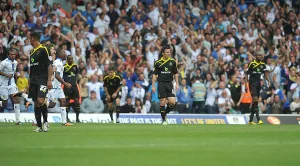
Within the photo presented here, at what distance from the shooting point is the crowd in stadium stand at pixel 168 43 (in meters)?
30.6

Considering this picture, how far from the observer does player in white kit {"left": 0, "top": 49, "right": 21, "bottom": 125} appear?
2338 cm

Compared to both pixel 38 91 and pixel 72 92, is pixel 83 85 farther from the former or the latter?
pixel 38 91

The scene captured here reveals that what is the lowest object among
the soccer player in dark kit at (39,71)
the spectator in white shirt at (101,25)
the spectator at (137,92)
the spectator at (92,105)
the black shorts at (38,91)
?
the spectator at (92,105)

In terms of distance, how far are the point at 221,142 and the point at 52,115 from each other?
14.4m

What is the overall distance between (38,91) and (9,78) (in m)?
6.45

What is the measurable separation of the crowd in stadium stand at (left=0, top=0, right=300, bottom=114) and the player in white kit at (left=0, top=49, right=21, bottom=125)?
4.05 meters

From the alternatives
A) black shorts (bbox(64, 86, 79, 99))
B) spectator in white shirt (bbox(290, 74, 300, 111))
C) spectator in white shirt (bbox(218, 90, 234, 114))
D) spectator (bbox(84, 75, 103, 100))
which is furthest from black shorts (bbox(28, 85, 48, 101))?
spectator in white shirt (bbox(290, 74, 300, 111))

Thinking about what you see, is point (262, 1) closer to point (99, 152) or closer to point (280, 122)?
point (280, 122)

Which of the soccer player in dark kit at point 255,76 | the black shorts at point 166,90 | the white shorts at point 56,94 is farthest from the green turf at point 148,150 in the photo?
the soccer player in dark kit at point 255,76

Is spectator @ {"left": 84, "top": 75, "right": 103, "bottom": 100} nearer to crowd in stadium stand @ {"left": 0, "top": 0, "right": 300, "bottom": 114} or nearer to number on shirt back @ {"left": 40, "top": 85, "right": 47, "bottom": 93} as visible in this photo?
crowd in stadium stand @ {"left": 0, "top": 0, "right": 300, "bottom": 114}

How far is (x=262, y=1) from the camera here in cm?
3812

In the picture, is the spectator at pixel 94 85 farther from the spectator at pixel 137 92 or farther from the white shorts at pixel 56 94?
the white shorts at pixel 56 94

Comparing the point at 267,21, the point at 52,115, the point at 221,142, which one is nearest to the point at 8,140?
the point at 221,142

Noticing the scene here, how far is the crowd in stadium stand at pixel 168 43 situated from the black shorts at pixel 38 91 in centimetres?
1042
